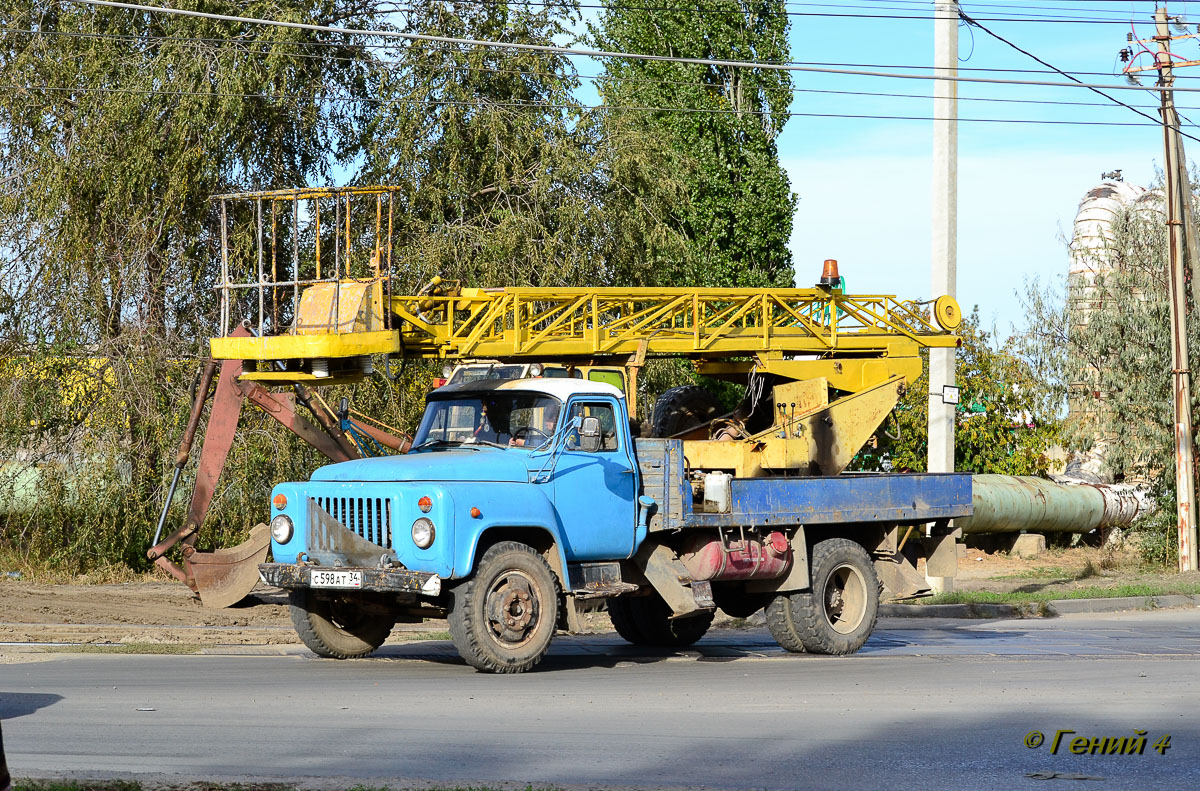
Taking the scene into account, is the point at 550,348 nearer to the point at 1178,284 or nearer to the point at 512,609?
the point at 512,609

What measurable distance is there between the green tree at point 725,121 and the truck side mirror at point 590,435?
25542 millimetres

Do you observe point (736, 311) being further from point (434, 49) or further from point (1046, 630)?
point (434, 49)

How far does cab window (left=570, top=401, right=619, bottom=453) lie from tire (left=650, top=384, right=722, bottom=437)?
111 inches

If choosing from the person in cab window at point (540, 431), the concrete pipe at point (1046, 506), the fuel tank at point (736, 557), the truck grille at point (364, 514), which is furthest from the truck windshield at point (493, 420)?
the concrete pipe at point (1046, 506)

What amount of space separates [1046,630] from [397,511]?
31.0 feet

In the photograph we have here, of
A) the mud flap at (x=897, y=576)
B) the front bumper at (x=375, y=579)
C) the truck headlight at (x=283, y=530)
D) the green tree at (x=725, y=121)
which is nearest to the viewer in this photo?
the front bumper at (x=375, y=579)

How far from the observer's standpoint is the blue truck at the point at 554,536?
11391mm

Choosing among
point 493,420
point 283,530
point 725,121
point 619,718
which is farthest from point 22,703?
point 725,121

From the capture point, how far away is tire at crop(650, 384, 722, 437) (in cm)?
1573

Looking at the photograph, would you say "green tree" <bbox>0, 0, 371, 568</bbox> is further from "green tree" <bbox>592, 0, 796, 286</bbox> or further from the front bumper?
→ "green tree" <bbox>592, 0, 796, 286</bbox>

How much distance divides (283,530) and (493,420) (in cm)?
210

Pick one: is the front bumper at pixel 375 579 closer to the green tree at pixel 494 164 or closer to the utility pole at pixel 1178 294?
the green tree at pixel 494 164

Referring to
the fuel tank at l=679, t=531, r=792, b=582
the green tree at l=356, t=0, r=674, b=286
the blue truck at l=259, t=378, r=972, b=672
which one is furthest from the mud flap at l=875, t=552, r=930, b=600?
the green tree at l=356, t=0, r=674, b=286

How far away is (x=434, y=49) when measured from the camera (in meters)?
23.1
